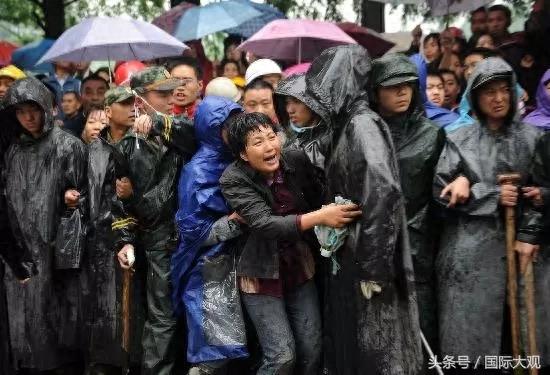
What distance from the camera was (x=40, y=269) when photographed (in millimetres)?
6273

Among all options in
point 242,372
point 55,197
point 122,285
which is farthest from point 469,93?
point 55,197

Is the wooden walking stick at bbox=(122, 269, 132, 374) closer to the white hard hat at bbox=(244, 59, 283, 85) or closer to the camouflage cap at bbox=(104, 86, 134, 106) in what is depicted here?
the camouflage cap at bbox=(104, 86, 134, 106)

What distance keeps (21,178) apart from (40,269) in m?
0.74

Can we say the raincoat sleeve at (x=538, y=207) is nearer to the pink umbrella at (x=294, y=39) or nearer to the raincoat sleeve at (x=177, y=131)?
the raincoat sleeve at (x=177, y=131)

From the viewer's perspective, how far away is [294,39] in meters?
8.81

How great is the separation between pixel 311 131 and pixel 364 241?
3.58 ft

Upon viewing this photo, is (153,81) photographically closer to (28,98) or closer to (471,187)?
(28,98)

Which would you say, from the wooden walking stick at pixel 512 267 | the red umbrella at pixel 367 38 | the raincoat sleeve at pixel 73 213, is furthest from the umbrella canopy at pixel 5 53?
the wooden walking stick at pixel 512 267

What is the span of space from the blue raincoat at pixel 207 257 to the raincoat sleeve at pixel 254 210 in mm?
302

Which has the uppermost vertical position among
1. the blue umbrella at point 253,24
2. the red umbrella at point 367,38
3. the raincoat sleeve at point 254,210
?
the blue umbrella at point 253,24

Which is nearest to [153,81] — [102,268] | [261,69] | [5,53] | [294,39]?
[102,268]

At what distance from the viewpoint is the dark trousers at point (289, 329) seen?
468 cm

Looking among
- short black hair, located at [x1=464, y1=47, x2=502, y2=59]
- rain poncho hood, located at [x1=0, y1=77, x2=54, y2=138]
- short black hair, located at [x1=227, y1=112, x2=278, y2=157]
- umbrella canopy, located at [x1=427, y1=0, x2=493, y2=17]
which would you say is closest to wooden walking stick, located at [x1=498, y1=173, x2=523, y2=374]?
short black hair, located at [x1=227, y1=112, x2=278, y2=157]

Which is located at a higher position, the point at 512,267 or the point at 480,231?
the point at 480,231
